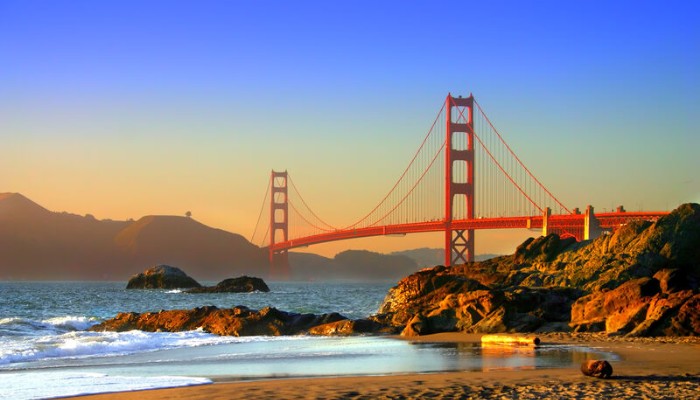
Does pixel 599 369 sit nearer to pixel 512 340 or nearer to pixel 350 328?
pixel 512 340

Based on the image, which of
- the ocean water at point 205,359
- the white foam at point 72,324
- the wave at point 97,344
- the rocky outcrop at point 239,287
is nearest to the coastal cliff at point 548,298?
the wave at point 97,344

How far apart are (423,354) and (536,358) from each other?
2.69 meters

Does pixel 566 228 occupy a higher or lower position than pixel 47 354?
higher

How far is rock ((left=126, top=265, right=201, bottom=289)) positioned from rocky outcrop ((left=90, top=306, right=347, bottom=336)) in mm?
74663

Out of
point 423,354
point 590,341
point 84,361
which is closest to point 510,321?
point 590,341

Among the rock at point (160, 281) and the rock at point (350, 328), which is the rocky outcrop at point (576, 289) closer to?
the rock at point (350, 328)

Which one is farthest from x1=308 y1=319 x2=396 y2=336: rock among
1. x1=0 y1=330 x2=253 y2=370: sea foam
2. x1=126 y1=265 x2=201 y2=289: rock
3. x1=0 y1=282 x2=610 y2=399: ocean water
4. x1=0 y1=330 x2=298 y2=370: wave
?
x1=126 y1=265 x2=201 y2=289: rock

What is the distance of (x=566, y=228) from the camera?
5919cm

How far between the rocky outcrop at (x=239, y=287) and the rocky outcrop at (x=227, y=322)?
188 feet

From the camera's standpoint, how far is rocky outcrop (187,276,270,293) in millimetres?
88625

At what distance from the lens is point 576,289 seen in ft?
94.6

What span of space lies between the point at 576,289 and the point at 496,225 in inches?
1681

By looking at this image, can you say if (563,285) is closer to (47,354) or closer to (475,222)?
(47,354)

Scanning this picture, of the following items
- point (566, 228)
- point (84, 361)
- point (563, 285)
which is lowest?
point (84, 361)
